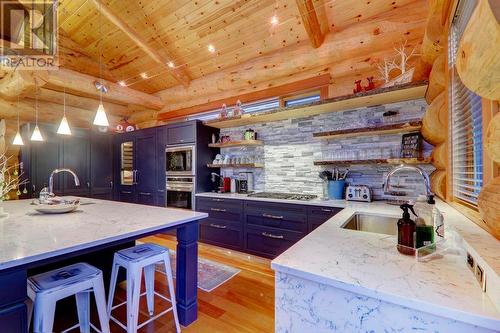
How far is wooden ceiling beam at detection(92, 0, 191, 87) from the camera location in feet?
10.7

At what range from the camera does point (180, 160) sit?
13.1 feet

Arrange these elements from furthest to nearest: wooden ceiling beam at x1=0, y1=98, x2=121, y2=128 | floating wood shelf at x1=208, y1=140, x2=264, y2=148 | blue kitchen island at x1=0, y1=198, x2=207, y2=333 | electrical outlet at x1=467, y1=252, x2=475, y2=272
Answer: wooden ceiling beam at x1=0, y1=98, x2=121, y2=128 < floating wood shelf at x1=208, y1=140, x2=264, y2=148 < blue kitchen island at x1=0, y1=198, x2=207, y2=333 < electrical outlet at x1=467, y1=252, x2=475, y2=272

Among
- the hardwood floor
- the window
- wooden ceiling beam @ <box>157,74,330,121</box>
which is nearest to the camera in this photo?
the window

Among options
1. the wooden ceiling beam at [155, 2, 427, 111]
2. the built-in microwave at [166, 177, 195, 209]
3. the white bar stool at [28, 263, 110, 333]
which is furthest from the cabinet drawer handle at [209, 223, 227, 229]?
the wooden ceiling beam at [155, 2, 427, 111]

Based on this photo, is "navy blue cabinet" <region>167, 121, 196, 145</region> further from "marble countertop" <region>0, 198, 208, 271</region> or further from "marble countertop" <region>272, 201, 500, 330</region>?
"marble countertop" <region>272, 201, 500, 330</region>

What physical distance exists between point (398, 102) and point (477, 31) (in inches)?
94.0

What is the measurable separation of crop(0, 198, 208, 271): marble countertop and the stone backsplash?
1.94 m

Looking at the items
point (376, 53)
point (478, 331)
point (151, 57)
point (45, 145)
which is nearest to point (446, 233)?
point (478, 331)

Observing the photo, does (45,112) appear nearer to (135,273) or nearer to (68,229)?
(68,229)

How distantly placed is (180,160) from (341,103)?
2.71m

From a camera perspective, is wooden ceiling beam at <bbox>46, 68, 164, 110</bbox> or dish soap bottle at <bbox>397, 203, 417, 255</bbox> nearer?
dish soap bottle at <bbox>397, 203, 417, 255</bbox>

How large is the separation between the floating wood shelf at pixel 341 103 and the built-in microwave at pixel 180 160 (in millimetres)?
581

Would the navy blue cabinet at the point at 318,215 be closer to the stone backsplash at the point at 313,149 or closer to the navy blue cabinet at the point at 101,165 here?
the stone backsplash at the point at 313,149
